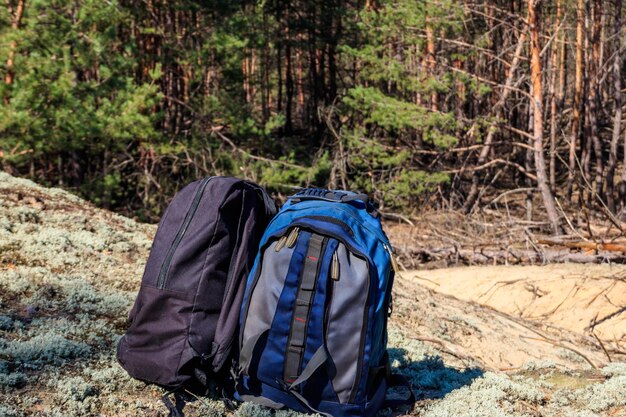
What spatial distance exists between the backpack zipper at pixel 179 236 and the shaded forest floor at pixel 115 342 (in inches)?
20.2

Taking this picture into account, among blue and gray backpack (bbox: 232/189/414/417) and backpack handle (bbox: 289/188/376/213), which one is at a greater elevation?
backpack handle (bbox: 289/188/376/213)

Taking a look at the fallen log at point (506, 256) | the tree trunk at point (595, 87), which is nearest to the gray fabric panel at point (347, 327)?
the fallen log at point (506, 256)

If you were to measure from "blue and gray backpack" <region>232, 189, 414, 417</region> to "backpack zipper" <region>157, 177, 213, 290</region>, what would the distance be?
364mm

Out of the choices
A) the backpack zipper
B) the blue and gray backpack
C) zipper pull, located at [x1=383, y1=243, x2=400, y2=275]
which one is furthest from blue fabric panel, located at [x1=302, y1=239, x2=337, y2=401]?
the backpack zipper

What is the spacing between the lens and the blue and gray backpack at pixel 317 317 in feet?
8.64

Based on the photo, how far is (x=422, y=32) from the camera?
1385 cm

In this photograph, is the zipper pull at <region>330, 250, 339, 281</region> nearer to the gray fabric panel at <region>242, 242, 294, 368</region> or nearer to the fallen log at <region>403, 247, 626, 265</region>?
the gray fabric panel at <region>242, 242, 294, 368</region>

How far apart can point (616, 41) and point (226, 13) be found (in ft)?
32.1

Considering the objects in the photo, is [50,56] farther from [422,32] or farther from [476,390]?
[476,390]

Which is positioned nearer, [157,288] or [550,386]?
[157,288]

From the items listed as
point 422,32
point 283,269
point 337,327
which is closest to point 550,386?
point 337,327

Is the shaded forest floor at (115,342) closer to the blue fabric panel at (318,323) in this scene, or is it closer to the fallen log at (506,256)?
the blue fabric panel at (318,323)

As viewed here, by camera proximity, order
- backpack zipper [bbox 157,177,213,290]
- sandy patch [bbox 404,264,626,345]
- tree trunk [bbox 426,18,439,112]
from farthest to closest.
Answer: tree trunk [bbox 426,18,439,112]
sandy patch [bbox 404,264,626,345]
backpack zipper [bbox 157,177,213,290]

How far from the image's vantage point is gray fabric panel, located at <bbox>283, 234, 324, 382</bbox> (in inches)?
105
